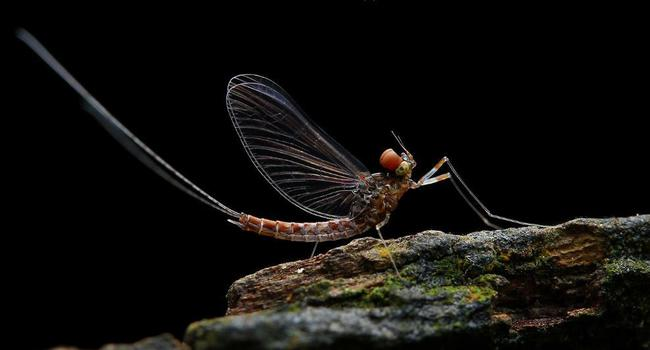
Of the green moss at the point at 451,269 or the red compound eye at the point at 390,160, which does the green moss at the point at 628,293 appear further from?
the red compound eye at the point at 390,160

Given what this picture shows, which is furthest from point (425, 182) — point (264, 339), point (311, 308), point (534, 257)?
point (264, 339)

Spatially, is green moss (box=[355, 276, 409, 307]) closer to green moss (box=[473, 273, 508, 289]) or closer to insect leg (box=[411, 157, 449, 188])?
green moss (box=[473, 273, 508, 289])

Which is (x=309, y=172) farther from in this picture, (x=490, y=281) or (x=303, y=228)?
(x=490, y=281)

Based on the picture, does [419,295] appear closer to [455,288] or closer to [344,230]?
[455,288]

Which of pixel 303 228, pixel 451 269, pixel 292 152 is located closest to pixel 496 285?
pixel 451 269

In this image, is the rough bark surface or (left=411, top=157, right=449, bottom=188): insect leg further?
(left=411, top=157, right=449, bottom=188): insect leg

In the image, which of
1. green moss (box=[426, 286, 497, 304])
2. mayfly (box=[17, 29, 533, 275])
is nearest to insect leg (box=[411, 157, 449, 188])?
mayfly (box=[17, 29, 533, 275])

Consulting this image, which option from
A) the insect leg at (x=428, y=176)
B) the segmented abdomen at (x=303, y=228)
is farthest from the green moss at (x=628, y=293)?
the segmented abdomen at (x=303, y=228)

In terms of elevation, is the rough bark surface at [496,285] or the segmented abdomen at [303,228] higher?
the segmented abdomen at [303,228]
